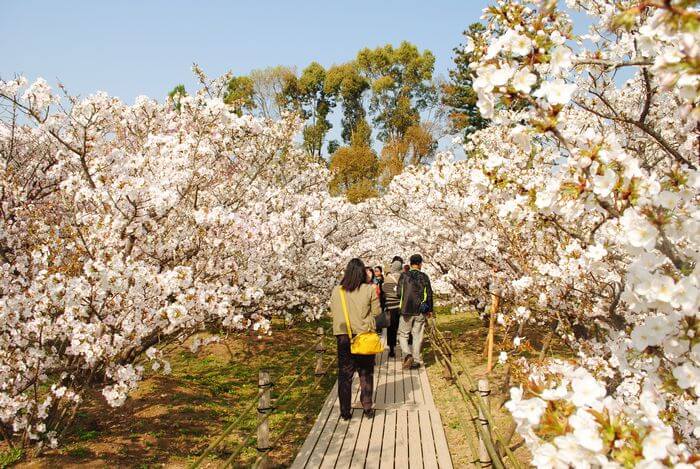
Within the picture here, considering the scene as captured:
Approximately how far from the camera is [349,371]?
5848 mm

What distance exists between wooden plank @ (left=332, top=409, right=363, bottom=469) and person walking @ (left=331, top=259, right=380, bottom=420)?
32 cm

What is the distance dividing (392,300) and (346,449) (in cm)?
453

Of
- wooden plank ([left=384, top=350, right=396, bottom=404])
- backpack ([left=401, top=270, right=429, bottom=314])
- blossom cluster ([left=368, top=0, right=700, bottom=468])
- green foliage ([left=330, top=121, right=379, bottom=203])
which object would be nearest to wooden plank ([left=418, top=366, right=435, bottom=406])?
wooden plank ([left=384, top=350, right=396, bottom=404])

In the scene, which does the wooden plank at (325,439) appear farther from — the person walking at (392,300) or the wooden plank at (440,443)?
the person walking at (392,300)

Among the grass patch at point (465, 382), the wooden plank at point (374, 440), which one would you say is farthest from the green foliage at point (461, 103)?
the wooden plank at point (374, 440)

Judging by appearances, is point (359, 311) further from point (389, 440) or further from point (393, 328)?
point (393, 328)

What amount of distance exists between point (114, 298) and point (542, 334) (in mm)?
11091

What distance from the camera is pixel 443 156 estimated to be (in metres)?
10.0

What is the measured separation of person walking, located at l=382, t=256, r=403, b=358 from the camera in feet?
31.5

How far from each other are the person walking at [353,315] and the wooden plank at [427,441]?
0.96 metres

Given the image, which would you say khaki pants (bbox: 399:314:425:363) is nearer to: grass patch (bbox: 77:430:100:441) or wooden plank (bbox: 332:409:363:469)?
wooden plank (bbox: 332:409:363:469)

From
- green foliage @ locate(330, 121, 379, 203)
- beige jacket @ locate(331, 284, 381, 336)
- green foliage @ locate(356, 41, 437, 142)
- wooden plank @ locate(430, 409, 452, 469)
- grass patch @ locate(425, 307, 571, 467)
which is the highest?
green foliage @ locate(356, 41, 437, 142)

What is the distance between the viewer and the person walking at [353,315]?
A: 5711 millimetres

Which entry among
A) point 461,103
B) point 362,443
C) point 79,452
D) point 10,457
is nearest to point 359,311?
point 362,443
